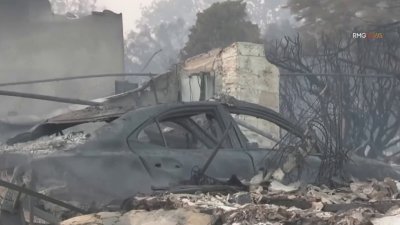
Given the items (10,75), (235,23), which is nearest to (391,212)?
(10,75)

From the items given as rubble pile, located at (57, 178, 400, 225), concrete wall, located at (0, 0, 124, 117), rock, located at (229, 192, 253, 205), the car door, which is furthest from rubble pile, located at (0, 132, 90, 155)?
concrete wall, located at (0, 0, 124, 117)

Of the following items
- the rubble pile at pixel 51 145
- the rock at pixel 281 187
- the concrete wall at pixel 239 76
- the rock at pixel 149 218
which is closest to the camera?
the rock at pixel 149 218

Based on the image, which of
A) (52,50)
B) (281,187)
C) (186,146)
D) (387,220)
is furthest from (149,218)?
(52,50)

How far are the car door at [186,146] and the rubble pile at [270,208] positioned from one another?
814 millimetres

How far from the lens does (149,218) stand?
383cm

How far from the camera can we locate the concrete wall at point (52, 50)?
18.4m

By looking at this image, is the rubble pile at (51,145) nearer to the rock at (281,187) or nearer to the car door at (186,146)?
the car door at (186,146)

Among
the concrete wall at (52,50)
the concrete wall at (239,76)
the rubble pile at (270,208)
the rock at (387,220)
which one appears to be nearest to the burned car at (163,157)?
the rubble pile at (270,208)

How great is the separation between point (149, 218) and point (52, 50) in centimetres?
1588

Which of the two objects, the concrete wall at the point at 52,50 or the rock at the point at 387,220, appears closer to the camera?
the rock at the point at 387,220

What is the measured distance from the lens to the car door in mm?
5219

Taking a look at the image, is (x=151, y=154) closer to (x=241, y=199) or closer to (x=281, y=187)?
(x=281, y=187)

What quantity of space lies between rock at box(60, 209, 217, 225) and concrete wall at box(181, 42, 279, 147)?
24.7 feet

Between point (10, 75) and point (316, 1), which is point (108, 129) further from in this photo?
point (316, 1)
